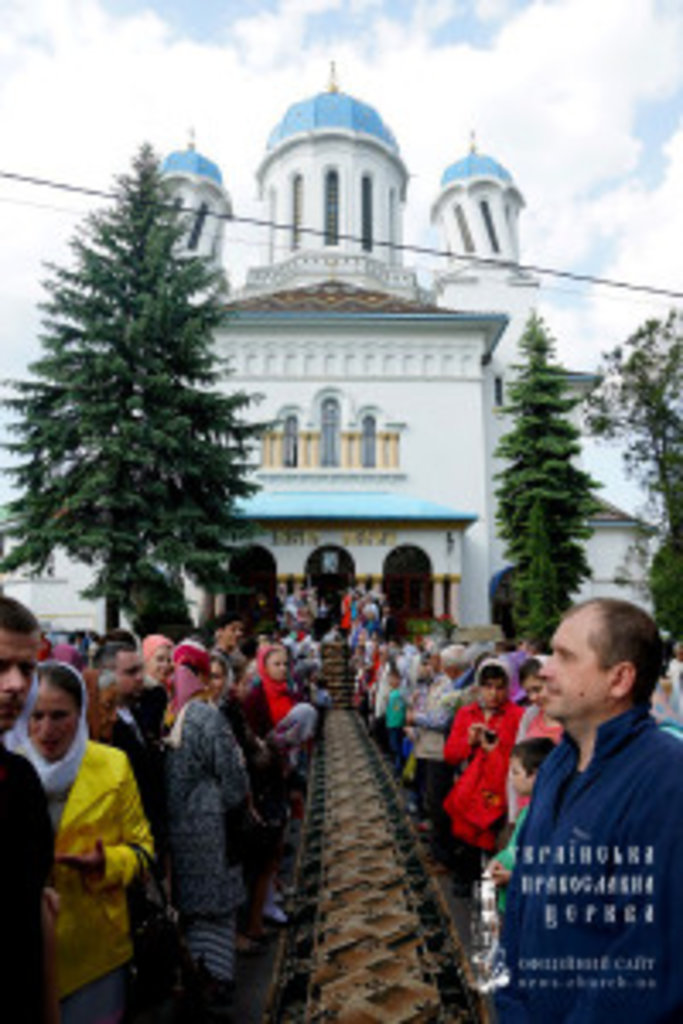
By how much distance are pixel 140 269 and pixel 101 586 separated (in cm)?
704

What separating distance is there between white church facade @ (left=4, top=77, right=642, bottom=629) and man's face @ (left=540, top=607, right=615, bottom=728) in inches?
690

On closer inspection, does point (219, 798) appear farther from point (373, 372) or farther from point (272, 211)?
point (272, 211)

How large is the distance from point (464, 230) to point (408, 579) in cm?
1788

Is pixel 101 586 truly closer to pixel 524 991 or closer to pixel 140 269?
pixel 140 269

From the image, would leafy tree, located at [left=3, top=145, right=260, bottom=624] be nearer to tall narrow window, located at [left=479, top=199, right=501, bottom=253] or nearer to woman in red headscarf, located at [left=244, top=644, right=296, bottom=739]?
woman in red headscarf, located at [left=244, top=644, right=296, bottom=739]

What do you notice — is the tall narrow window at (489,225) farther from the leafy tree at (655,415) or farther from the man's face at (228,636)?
the man's face at (228,636)

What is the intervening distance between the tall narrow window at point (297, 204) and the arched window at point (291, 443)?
405 inches

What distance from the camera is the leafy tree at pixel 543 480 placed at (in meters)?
20.0

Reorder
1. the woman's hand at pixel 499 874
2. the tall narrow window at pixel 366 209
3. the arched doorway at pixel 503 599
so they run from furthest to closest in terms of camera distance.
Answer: the tall narrow window at pixel 366 209 → the arched doorway at pixel 503 599 → the woman's hand at pixel 499 874

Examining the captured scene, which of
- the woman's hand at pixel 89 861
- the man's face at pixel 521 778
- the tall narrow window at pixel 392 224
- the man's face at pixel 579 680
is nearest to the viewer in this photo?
the man's face at pixel 579 680

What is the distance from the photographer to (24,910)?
142cm

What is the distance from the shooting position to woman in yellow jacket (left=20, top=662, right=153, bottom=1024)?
84.0 inches

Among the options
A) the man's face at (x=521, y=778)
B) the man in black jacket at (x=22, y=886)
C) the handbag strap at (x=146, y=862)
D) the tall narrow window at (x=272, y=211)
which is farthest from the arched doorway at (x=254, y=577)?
the man in black jacket at (x=22, y=886)

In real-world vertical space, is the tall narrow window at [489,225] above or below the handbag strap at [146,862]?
above
